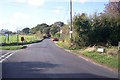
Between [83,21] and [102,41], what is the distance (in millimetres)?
3888

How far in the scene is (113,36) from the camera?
4412 cm

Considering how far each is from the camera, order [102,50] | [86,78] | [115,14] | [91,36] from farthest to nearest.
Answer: [115,14] < [91,36] < [102,50] < [86,78]

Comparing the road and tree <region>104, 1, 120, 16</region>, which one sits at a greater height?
tree <region>104, 1, 120, 16</region>

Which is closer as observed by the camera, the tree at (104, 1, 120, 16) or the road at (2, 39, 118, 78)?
the road at (2, 39, 118, 78)

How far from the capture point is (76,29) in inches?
1783

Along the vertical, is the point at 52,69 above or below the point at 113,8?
below

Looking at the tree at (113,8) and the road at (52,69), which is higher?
the tree at (113,8)

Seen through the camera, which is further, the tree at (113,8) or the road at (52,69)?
the tree at (113,8)

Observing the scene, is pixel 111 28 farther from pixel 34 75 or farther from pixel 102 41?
pixel 34 75

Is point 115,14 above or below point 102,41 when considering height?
above

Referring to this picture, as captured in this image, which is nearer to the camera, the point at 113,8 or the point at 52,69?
the point at 52,69

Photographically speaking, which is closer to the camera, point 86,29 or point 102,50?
point 102,50

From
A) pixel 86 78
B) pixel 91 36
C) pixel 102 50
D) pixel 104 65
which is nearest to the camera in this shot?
pixel 86 78

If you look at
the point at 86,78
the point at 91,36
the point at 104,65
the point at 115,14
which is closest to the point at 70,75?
the point at 86,78
